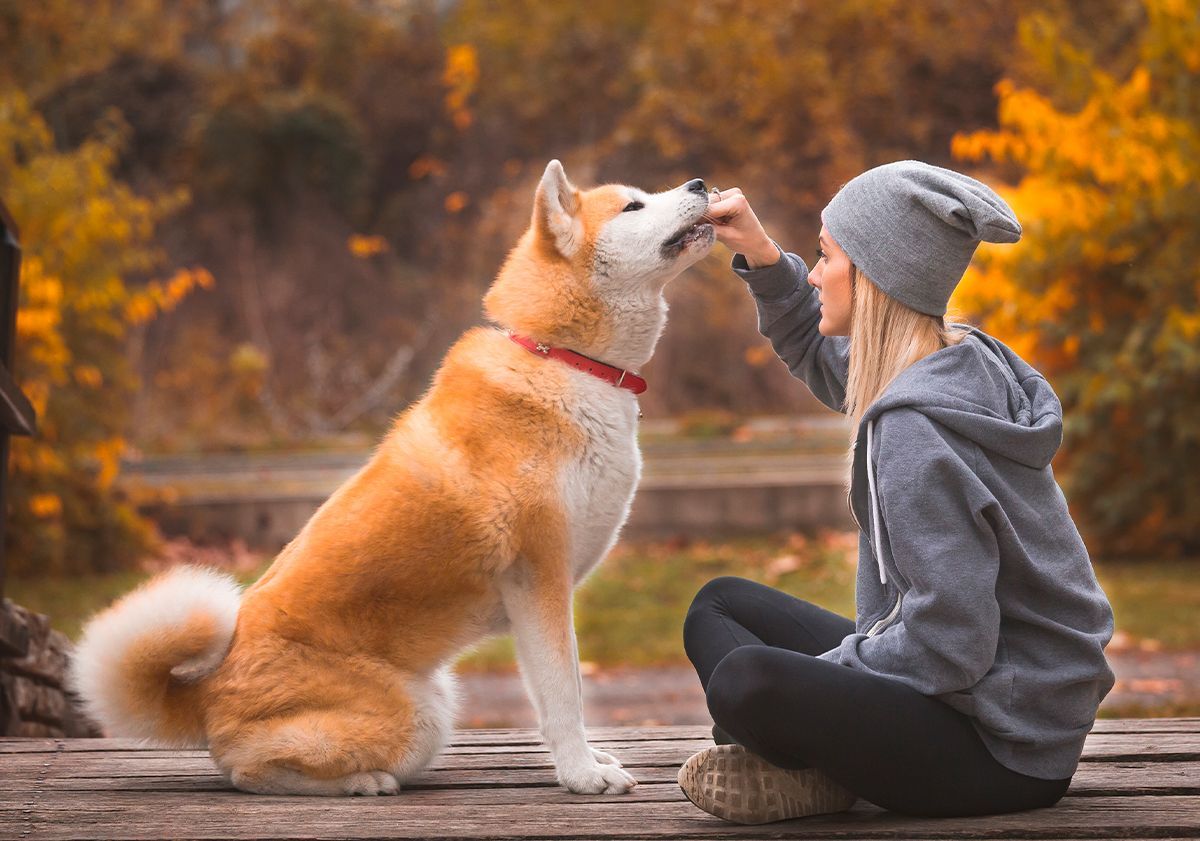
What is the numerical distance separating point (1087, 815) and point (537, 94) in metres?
13.9

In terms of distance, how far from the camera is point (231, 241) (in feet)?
49.5

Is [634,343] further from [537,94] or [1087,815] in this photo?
[537,94]

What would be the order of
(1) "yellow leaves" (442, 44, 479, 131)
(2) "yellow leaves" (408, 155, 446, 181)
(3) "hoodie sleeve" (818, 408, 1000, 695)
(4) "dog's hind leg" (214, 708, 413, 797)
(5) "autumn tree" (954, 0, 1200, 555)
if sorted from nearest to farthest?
(3) "hoodie sleeve" (818, 408, 1000, 695), (4) "dog's hind leg" (214, 708, 413, 797), (5) "autumn tree" (954, 0, 1200, 555), (1) "yellow leaves" (442, 44, 479, 131), (2) "yellow leaves" (408, 155, 446, 181)

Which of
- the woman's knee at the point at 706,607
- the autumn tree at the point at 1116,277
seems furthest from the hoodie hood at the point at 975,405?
the autumn tree at the point at 1116,277

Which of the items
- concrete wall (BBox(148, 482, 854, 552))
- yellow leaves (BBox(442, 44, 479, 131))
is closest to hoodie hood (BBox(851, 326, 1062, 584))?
concrete wall (BBox(148, 482, 854, 552))

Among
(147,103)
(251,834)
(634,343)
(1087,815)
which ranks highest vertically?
(147,103)

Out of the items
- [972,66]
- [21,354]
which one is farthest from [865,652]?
[972,66]

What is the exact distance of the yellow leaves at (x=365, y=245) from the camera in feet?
48.5

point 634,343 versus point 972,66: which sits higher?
point 972,66

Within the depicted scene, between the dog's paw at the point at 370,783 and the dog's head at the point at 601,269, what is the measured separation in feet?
2.96

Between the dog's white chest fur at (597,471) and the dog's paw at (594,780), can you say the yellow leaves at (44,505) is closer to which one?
the dog's white chest fur at (597,471)

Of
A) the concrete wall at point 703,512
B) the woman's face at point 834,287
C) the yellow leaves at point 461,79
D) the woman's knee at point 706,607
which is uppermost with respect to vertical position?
the yellow leaves at point 461,79

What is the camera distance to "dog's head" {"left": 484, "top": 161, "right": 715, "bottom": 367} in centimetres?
249

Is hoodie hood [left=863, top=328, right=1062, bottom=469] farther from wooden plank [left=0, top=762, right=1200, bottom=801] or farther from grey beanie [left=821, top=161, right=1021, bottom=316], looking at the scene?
wooden plank [left=0, top=762, right=1200, bottom=801]
